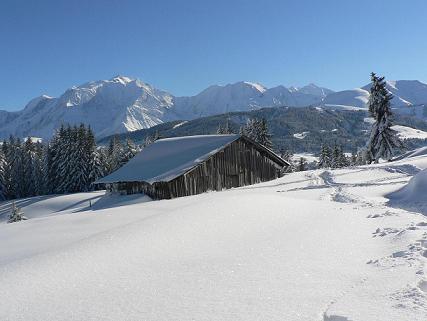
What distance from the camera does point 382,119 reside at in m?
46.9

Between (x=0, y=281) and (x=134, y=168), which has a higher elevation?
(x=134, y=168)

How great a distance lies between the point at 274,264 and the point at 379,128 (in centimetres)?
4378

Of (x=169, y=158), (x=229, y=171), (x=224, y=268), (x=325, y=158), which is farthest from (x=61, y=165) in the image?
(x=224, y=268)

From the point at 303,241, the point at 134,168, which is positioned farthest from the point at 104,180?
the point at 303,241

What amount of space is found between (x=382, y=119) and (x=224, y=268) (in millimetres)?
44476

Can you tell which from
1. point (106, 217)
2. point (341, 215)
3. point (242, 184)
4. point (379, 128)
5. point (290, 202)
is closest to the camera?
point (341, 215)

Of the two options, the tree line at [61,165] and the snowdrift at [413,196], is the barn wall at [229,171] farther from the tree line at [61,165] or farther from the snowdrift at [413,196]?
the tree line at [61,165]

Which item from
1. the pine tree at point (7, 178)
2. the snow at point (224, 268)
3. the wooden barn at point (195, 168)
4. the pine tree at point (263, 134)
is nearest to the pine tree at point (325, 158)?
the pine tree at point (263, 134)

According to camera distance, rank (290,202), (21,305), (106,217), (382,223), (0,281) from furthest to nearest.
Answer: (290,202), (106,217), (382,223), (0,281), (21,305)

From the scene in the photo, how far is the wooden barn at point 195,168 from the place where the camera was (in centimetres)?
3117

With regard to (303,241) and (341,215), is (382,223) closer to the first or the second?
(341,215)

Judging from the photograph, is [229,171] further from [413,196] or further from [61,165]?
[61,165]

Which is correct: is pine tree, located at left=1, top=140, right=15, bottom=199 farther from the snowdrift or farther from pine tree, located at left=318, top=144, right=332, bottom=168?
the snowdrift

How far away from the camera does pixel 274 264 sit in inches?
297
